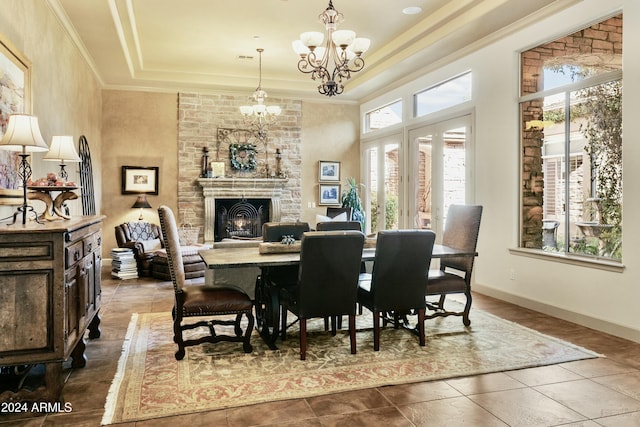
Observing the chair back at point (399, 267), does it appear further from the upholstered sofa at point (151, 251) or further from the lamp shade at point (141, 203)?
the lamp shade at point (141, 203)

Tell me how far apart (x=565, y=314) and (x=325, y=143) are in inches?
233

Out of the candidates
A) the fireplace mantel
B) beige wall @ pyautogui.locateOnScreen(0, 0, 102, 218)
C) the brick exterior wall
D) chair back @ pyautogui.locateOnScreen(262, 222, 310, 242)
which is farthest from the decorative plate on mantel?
chair back @ pyautogui.locateOnScreen(262, 222, 310, 242)

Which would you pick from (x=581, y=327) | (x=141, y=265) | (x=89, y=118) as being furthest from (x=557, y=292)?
(x=89, y=118)

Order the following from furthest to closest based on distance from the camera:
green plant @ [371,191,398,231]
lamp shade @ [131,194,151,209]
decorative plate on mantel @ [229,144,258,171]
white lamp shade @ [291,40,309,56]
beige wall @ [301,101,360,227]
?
beige wall @ [301,101,360,227] < decorative plate on mantel @ [229,144,258,171] < green plant @ [371,191,398,231] < lamp shade @ [131,194,151,209] < white lamp shade @ [291,40,309,56]

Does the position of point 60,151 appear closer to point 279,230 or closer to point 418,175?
point 279,230

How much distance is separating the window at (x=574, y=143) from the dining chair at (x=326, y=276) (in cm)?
256

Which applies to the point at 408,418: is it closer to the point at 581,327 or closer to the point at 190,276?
the point at 581,327

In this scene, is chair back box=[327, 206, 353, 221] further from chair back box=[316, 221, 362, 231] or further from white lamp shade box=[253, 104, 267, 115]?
chair back box=[316, 221, 362, 231]

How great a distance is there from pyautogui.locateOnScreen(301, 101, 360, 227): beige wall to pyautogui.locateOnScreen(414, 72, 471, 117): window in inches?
91.9

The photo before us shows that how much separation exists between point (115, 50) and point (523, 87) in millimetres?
5195

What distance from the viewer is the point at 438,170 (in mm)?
6762

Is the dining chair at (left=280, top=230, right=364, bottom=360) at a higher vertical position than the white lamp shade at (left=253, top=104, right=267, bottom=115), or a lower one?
lower

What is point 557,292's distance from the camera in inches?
187

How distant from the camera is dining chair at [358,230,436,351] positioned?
3.58m
